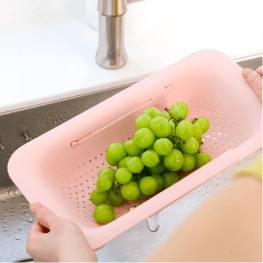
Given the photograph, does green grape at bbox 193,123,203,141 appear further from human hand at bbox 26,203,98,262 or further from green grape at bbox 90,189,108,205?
human hand at bbox 26,203,98,262

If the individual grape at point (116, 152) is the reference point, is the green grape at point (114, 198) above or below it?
below

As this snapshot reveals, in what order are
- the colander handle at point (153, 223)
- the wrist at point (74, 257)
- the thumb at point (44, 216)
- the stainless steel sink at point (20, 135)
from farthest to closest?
1. the colander handle at point (153, 223)
2. the stainless steel sink at point (20, 135)
3. the thumb at point (44, 216)
4. the wrist at point (74, 257)

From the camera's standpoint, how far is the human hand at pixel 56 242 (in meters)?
0.56

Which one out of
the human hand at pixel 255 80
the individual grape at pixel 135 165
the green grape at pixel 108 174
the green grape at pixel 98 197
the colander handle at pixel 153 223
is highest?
the human hand at pixel 255 80

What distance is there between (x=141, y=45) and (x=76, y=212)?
645 millimetres

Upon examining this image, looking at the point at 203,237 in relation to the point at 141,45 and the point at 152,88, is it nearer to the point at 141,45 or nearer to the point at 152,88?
the point at 152,88

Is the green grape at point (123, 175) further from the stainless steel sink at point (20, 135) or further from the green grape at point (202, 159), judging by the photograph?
the stainless steel sink at point (20, 135)

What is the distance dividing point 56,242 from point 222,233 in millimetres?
340

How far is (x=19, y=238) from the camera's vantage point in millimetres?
1140

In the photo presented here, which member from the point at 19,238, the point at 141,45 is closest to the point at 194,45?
the point at 141,45

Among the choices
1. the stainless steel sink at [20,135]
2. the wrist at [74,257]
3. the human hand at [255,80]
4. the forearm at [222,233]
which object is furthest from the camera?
the stainless steel sink at [20,135]

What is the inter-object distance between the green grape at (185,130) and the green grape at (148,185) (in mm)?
121

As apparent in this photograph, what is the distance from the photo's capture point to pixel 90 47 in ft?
3.77

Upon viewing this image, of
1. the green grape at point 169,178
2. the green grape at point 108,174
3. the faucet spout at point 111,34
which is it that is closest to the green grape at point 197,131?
the green grape at point 169,178
